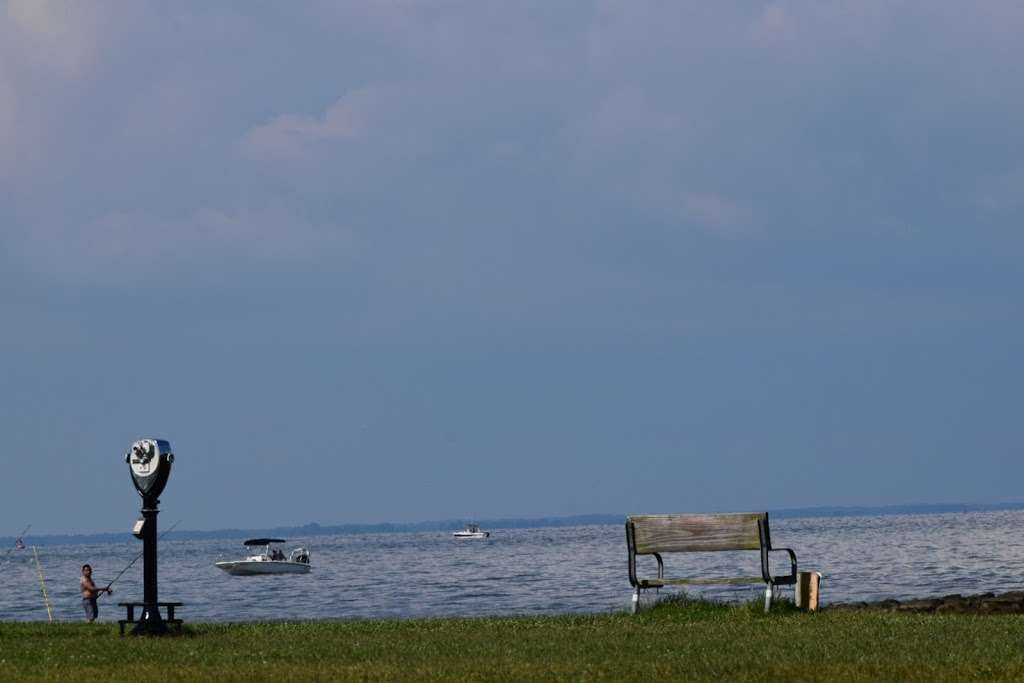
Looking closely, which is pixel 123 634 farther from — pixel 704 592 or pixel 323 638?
pixel 704 592

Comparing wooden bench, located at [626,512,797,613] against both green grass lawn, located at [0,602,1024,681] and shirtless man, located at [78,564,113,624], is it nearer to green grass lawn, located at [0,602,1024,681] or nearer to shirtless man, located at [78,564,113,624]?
green grass lawn, located at [0,602,1024,681]

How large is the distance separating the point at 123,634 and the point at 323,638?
10.1 ft

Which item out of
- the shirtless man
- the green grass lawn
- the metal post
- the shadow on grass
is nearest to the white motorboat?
the shirtless man

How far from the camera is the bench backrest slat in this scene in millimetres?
20062

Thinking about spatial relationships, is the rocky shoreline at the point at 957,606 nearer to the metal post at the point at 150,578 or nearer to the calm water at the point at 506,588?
the metal post at the point at 150,578

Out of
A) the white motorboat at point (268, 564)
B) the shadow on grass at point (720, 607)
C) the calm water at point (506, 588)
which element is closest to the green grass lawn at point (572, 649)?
the shadow on grass at point (720, 607)

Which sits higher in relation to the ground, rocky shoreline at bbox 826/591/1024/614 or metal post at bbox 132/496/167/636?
metal post at bbox 132/496/167/636

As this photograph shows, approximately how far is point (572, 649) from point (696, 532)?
236 inches

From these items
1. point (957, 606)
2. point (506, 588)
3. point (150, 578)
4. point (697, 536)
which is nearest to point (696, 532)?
point (697, 536)

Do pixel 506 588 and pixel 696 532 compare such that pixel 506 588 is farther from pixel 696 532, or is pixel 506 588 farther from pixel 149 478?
pixel 149 478

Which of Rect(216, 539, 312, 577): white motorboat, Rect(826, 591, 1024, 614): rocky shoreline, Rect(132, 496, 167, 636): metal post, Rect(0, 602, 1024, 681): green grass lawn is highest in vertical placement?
Rect(132, 496, 167, 636): metal post

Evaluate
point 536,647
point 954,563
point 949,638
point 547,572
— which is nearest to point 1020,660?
point 949,638

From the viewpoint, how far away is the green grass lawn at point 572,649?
12109 millimetres

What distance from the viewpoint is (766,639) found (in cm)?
1503
